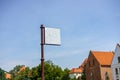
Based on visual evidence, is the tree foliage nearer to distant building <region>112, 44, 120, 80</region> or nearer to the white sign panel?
distant building <region>112, 44, 120, 80</region>

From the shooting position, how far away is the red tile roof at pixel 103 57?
57.9 m

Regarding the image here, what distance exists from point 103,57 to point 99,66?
4526mm

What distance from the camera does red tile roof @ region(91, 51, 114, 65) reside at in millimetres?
57919

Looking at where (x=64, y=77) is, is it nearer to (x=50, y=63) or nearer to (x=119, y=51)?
(x=50, y=63)

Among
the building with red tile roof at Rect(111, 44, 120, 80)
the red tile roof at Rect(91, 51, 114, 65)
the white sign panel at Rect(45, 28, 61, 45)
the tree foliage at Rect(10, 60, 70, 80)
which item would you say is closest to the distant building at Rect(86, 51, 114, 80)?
the red tile roof at Rect(91, 51, 114, 65)

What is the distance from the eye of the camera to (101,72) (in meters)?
55.8

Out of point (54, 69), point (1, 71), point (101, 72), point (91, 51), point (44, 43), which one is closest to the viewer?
point (44, 43)

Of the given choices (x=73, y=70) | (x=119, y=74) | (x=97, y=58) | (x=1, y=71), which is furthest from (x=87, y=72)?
(x=1, y=71)

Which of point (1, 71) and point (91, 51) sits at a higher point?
point (91, 51)

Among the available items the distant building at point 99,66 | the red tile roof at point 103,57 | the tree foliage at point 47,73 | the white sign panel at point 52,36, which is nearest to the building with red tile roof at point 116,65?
the distant building at point 99,66

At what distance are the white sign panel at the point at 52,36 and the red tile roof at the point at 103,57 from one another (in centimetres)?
5012

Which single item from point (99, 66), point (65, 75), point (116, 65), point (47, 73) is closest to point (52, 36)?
point (116, 65)

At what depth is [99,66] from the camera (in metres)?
56.3

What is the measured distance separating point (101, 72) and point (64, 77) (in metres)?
20.4
